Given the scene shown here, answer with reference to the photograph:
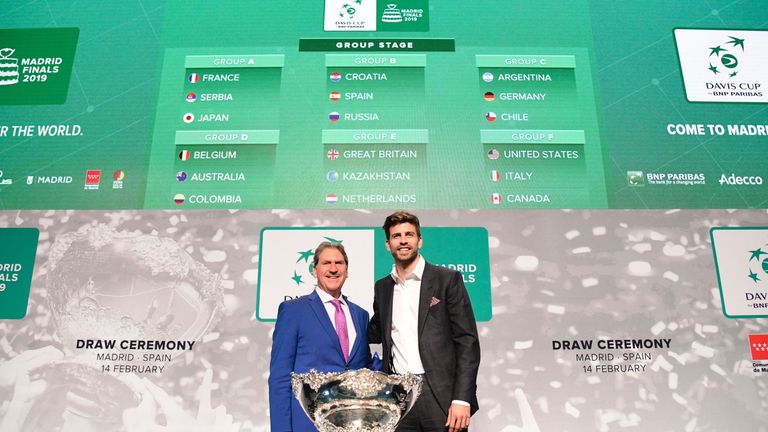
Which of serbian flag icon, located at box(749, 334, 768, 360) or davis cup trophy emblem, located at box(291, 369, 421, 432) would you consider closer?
davis cup trophy emblem, located at box(291, 369, 421, 432)

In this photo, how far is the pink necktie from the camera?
174 centimetres

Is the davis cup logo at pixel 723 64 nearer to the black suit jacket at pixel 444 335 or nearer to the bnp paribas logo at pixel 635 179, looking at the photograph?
the bnp paribas logo at pixel 635 179

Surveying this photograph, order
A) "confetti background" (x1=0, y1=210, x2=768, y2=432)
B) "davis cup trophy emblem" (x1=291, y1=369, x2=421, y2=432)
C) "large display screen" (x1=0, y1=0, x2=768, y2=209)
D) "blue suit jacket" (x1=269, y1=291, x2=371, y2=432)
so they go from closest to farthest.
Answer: "davis cup trophy emblem" (x1=291, y1=369, x2=421, y2=432) < "blue suit jacket" (x1=269, y1=291, x2=371, y2=432) < "confetti background" (x1=0, y1=210, x2=768, y2=432) < "large display screen" (x1=0, y1=0, x2=768, y2=209)

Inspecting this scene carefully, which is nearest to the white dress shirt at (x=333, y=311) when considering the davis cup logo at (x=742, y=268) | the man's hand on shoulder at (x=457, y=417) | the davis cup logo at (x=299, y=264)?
the man's hand on shoulder at (x=457, y=417)

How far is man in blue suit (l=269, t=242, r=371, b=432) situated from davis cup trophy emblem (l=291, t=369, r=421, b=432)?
44 centimetres

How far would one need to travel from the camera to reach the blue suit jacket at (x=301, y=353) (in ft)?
5.49

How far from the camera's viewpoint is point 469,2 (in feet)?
10.6

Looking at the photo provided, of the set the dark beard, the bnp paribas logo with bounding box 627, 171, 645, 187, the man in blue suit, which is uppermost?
the bnp paribas logo with bounding box 627, 171, 645, 187

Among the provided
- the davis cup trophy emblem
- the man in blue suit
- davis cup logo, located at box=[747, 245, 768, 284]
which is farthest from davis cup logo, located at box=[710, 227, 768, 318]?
the davis cup trophy emblem

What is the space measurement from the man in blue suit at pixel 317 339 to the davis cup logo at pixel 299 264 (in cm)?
90

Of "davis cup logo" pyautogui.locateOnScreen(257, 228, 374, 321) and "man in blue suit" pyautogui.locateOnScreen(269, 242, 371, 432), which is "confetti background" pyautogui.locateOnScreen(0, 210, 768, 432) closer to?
"davis cup logo" pyautogui.locateOnScreen(257, 228, 374, 321)

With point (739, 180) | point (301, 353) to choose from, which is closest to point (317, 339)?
point (301, 353)

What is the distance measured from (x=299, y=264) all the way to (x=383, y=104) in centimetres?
98

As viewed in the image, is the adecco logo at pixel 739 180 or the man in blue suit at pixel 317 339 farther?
the adecco logo at pixel 739 180
